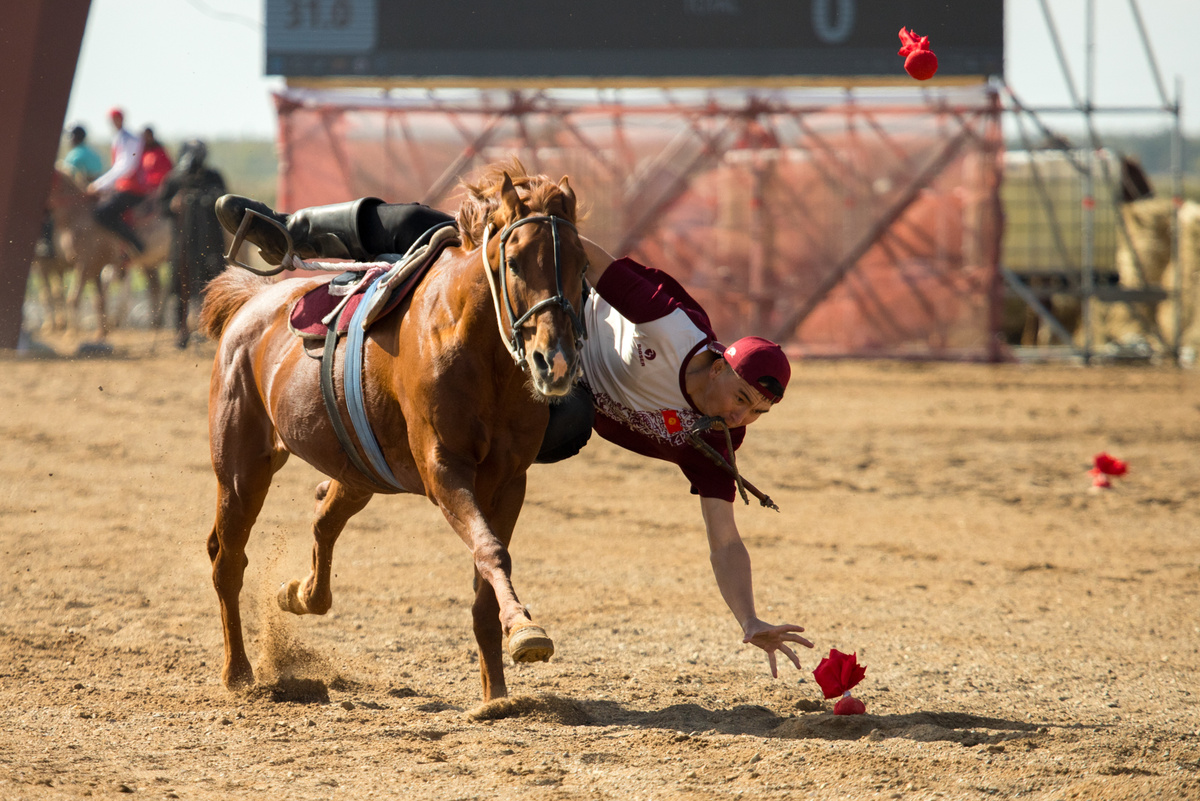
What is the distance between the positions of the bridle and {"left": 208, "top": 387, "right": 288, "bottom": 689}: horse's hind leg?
1.55m

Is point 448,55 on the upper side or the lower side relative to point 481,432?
upper

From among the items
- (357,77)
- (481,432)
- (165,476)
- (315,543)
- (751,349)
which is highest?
(357,77)

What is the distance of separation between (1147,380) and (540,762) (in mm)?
12968

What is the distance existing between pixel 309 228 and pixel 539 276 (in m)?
1.72

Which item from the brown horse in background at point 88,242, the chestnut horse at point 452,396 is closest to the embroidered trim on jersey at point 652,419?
the chestnut horse at point 452,396

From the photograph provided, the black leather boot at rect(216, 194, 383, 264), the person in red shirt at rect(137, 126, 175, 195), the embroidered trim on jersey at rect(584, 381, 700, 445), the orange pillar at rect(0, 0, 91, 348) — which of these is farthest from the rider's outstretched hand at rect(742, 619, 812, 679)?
the person in red shirt at rect(137, 126, 175, 195)

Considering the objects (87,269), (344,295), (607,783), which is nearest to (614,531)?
(344,295)

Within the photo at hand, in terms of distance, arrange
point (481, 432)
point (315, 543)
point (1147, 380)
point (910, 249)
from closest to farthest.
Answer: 1. point (481, 432)
2. point (315, 543)
3. point (1147, 380)
4. point (910, 249)

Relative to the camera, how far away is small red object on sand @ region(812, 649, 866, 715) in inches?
161

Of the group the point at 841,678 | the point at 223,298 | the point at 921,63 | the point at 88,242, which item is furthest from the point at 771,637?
the point at 88,242

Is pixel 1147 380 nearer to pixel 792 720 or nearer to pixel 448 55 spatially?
pixel 448 55

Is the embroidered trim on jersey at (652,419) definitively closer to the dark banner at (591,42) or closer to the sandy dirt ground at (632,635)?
the sandy dirt ground at (632,635)

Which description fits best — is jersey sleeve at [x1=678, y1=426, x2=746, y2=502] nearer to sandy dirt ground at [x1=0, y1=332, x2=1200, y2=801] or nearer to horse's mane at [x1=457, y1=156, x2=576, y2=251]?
sandy dirt ground at [x1=0, y1=332, x2=1200, y2=801]

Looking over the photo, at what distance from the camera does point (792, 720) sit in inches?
158
